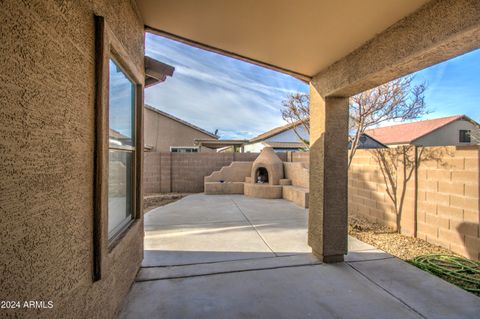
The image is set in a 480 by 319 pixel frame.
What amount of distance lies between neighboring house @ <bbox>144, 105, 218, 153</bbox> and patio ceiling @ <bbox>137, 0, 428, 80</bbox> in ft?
50.9

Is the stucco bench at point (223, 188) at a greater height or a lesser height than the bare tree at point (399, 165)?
lesser

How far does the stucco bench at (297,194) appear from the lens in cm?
830

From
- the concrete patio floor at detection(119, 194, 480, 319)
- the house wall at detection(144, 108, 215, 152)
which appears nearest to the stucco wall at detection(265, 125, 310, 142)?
the house wall at detection(144, 108, 215, 152)

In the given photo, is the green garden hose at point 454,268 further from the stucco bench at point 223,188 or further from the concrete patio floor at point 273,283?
the stucco bench at point 223,188

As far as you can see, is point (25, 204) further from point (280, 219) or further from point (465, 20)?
point (280, 219)

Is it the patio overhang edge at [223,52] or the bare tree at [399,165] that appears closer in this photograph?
the patio overhang edge at [223,52]

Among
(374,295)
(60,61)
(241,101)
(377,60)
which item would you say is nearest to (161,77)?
(60,61)

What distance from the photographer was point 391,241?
16.5 feet

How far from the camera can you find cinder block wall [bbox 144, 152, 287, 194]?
12.1 m

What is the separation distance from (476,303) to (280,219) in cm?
426

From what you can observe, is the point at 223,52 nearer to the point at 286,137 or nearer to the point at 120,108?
the point at 120,108

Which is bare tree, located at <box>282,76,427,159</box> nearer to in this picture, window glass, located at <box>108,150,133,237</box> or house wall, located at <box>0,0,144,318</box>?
window glass, located at <box>108,150,133,237</box>

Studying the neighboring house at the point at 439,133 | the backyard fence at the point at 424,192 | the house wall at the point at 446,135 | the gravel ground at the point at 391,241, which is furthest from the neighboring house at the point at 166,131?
the house wall at the point at 446,135

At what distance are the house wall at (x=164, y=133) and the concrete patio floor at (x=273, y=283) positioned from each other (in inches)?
555
